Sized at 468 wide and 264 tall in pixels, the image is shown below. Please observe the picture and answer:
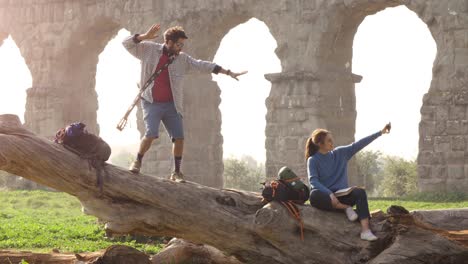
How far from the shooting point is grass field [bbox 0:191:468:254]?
10.5 meters

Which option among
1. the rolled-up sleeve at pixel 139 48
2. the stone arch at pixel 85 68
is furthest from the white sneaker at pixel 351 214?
the stone arch at pixel 85 68

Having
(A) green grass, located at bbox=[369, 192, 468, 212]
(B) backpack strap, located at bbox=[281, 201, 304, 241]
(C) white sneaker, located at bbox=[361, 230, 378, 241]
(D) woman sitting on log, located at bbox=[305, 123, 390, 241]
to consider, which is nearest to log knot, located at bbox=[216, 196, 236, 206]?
(B) backpack strap, located at bbox=[281, 201, 304, 241]

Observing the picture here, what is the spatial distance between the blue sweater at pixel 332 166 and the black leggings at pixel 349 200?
0.29 ft

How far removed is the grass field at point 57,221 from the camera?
34.5ft

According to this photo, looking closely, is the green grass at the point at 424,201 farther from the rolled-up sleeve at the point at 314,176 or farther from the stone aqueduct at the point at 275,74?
the rolled-up sleeve at the point at 314,176

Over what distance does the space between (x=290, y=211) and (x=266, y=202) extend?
288mm

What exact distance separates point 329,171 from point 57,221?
283 inches

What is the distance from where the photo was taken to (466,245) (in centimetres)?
727

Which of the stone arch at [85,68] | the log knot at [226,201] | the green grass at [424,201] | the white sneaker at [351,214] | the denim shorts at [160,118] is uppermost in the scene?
the stone arch at [85,68]

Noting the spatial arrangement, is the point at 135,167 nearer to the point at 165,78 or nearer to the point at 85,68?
the point at 165,78

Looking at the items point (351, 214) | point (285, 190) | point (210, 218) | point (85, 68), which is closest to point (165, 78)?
point (210, 218)

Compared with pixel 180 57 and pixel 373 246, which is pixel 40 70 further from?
pixel 373 246

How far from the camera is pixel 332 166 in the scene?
743cm

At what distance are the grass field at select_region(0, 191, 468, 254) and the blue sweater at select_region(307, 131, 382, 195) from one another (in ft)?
9.41
